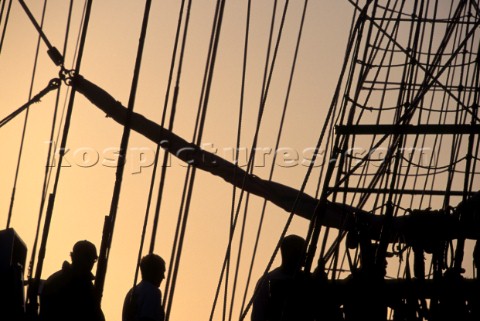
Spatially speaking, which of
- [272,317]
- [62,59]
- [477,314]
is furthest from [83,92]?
[477,314]

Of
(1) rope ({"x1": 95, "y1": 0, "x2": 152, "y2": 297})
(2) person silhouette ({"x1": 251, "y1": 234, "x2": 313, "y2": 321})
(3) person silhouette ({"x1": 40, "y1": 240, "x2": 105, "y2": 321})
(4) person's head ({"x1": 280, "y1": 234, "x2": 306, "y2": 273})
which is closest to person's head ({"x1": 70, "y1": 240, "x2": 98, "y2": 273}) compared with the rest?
(3) person silhouette ({"x1": 40, "y1": 240, "x2": 105, "y2": 321})

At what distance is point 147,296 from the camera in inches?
241

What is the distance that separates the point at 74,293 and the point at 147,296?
57cm

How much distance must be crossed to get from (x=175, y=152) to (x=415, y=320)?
4.13 meters

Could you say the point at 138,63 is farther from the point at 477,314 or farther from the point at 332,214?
the point at 332,214

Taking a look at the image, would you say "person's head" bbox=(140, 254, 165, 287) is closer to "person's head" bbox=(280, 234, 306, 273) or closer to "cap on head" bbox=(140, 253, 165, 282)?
"cap on head" bbox=(140, 253, 165, 282)

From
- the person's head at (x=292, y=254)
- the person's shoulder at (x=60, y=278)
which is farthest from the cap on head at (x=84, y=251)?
the person's head at (x=292, y=254)

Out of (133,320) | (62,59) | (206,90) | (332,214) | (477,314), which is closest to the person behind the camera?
(477,314)

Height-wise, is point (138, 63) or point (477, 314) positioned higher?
point (138, 63)

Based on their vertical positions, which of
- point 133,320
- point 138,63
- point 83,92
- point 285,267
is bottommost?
point 133,320

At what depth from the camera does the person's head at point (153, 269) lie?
6.23 m

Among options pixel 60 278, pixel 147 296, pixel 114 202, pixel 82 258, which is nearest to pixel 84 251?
pixel 82 258

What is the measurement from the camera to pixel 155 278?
20.5 ft

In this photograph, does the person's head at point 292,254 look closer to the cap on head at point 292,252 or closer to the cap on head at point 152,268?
the cap on head at point 292,252
